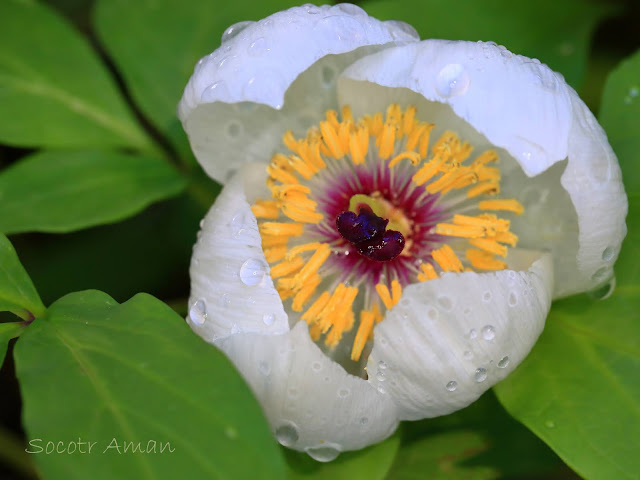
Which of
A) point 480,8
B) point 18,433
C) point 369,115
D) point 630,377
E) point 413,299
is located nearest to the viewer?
point 413,299

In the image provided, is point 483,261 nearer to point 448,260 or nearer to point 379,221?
point 448,260

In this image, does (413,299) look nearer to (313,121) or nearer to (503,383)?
(503,383)

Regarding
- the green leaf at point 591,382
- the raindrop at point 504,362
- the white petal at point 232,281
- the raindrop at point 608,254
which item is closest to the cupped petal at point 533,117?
the raindrop at point 608,254

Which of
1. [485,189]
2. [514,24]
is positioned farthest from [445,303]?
[514,24]

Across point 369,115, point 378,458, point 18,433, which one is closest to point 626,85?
point 369,115

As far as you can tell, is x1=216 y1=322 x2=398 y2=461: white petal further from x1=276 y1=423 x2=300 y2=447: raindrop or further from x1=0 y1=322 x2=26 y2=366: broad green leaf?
x1=0 y1=322 x2=26 y2=366: broad green leaf

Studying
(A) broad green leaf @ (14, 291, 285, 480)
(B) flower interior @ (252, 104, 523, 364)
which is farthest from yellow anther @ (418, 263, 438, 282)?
(A) broad green leaf @ (14, 291, 285, 480)
